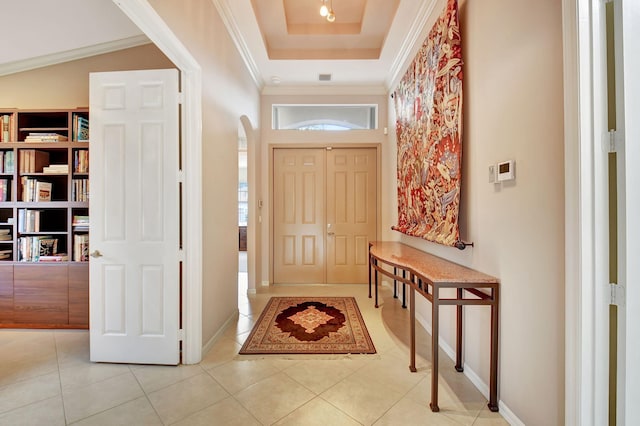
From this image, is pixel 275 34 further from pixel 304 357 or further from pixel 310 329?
pixel 304 357

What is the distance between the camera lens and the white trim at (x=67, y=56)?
275cm

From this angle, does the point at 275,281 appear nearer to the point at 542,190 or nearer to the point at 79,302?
the point at 79,302

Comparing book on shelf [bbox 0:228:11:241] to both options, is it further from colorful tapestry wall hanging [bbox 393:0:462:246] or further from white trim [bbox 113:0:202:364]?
colorful tapestry wall hanging [bbox 393:0:462:246]

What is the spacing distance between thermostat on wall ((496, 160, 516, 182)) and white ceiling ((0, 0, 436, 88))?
6.10 feet

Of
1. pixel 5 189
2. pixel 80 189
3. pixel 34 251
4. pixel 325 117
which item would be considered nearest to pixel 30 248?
pixel 34 251

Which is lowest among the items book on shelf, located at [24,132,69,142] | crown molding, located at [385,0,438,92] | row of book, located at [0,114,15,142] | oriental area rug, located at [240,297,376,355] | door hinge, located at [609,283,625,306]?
oriental area rug, located at [240,297,376,355]

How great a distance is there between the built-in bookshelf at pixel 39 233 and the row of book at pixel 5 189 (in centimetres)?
1

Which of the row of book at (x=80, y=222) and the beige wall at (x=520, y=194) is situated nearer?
the beige wall at (x=520, y=194)

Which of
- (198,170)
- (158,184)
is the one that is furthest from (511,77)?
(158,184)

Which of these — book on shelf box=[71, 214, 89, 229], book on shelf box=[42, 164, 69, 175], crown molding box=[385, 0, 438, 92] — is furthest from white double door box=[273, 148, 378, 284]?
book on shelf box=[42, 164, 69, 175]

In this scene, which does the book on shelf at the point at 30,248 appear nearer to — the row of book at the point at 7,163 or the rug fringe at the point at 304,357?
the row of book at the point at 7,163

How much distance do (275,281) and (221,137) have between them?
255 centimetres

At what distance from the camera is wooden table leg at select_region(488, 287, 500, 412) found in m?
1.61

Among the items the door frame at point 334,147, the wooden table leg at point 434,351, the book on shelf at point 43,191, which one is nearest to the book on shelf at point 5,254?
the book on shelf at point 43,191
